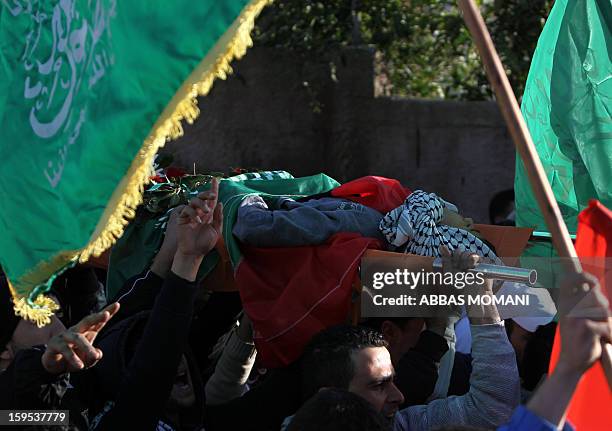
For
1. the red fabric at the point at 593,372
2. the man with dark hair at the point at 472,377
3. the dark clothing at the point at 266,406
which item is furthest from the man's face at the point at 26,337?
the red fabric at the point at 593,372

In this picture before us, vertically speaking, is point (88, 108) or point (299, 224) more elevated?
point (88, 108)

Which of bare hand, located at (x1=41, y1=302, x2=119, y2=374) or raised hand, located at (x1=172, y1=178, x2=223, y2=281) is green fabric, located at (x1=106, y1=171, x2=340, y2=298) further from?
bare hand, located at (x1=41, y1=302, x2=119, y2=374)

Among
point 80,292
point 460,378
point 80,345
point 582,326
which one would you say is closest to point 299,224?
point 460,378

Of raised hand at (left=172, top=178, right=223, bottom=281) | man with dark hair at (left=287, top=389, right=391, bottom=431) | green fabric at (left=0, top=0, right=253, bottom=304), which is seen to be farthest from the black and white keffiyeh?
green fabric at (left=0, top=0, right=253, bottom=304)

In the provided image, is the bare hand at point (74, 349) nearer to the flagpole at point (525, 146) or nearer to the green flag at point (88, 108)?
the green flag at point (88, 108)

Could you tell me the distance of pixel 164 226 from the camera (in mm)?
3529

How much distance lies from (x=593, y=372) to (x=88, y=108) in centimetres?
134

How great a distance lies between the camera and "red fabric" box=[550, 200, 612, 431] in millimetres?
2457

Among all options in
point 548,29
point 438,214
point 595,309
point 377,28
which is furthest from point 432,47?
point 595,309

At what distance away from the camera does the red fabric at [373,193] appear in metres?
3.32

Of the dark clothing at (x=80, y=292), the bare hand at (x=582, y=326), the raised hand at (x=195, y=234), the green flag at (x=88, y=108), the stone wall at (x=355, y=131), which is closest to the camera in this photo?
the bare hand at (x=582, y=326)

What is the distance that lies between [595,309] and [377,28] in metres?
5.52

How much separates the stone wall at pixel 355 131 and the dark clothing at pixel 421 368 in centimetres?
416

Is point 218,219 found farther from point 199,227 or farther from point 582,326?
point 582,326
